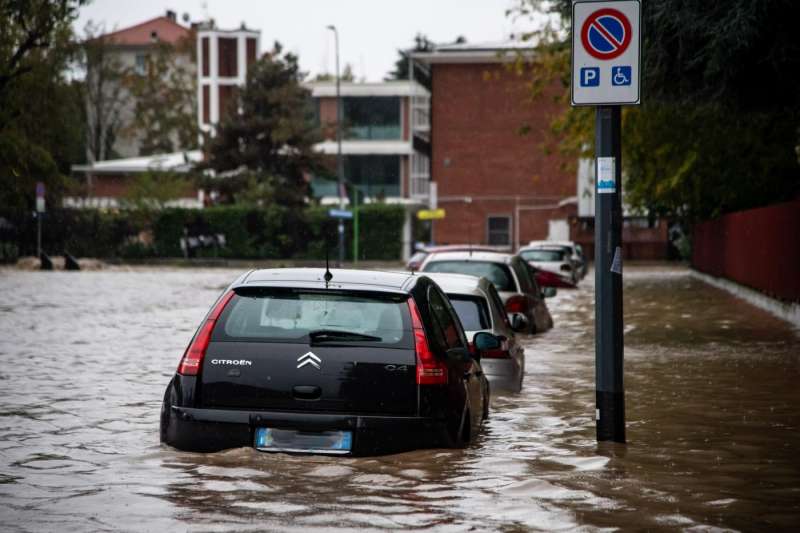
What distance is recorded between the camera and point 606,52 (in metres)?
10.3

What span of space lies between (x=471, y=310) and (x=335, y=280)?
4.78 meters

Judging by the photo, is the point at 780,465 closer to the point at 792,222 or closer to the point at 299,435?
the point at 299,435

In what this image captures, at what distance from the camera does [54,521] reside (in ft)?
25.4

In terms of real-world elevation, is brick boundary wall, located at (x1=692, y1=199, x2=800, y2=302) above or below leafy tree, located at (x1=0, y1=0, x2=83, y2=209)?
below

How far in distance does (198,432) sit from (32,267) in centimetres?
5003

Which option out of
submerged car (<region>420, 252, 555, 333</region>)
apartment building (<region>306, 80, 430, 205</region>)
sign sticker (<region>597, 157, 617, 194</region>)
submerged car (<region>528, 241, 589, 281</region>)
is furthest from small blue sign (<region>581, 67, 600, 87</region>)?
apartment building (<region>306, 80, 430, 205</region>)

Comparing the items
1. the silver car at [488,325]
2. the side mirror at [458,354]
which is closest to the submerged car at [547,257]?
the silver car at [488,325]

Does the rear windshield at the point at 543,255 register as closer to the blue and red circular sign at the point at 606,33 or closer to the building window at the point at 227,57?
the blue and red circular sign at the point at 606,33

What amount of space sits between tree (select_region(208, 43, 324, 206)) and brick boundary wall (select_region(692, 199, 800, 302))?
31.7 metres

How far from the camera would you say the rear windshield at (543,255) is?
4369cm

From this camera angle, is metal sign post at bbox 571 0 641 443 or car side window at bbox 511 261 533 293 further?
car side window at bbox 511 261 533 293

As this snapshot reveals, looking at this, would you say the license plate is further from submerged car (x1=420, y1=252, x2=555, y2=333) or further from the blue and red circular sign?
submerged car (x1=420, y1=252, x2=555, y2=333)

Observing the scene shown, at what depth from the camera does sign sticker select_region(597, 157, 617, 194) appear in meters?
10.3

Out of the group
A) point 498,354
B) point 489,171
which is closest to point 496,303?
point 498,354
